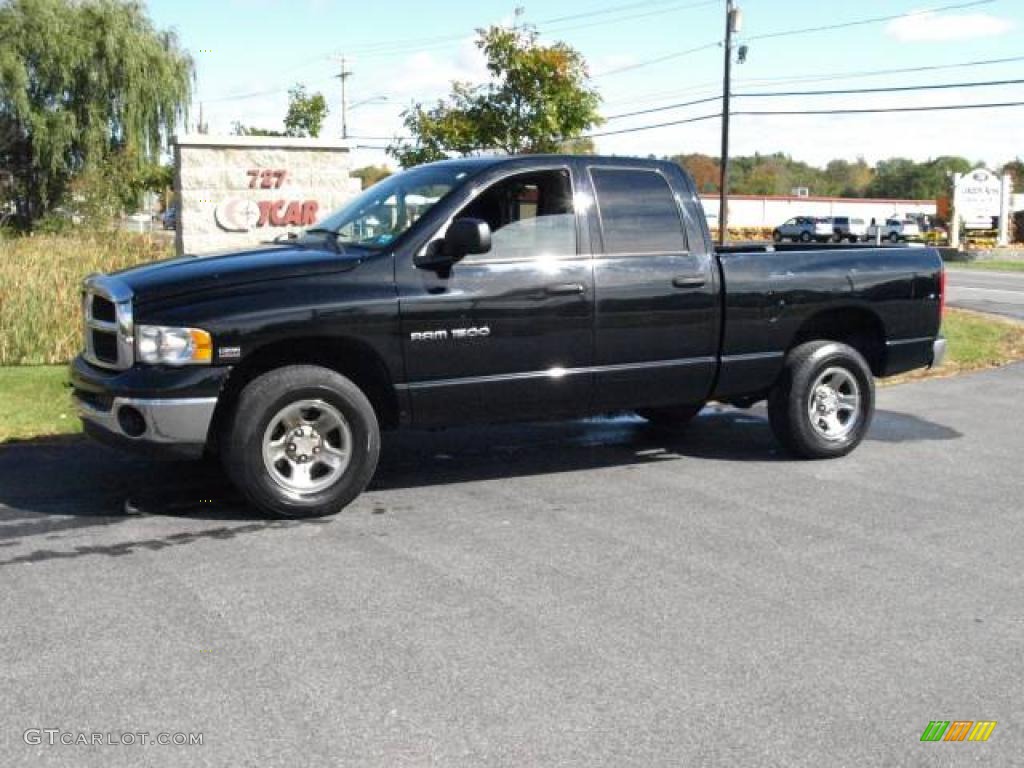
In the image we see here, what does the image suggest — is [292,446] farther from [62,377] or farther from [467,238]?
[62,377]

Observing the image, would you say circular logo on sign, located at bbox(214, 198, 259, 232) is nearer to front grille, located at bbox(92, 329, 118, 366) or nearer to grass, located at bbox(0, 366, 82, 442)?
grass, located at bbox(0, 366, 82, 442)

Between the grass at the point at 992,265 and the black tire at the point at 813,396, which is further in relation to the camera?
the grass at the point at 992,265

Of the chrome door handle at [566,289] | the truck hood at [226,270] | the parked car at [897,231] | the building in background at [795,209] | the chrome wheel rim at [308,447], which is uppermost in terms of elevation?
the building in background at [795,209]

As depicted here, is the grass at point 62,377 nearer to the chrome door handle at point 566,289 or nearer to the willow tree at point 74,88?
the chrome door handle at point 566,289

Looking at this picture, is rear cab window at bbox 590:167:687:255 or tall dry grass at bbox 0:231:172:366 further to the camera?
tall dry grass at bbox 0:231:172:366

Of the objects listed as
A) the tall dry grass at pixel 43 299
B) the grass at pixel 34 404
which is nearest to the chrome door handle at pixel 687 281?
the grass at pixel 34 404

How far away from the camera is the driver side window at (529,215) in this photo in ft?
22.4

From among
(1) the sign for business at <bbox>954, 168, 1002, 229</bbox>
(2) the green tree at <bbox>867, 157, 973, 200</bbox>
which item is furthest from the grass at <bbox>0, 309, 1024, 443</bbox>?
(2) the green tree at <bbox>867, 157, 973, 200</bbox>

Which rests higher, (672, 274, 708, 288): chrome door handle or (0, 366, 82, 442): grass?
(672, 274, 708, 288): chrome door handle

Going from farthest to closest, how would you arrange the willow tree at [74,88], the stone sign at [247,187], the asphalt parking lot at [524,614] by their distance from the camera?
the willow tree at [74,88], the stone sign at [247,187], the asphalt parking lot at [524,614]

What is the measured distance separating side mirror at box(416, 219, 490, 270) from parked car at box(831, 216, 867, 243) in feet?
196

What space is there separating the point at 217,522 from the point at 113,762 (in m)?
2.82

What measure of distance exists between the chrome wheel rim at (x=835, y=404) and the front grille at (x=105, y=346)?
465 centimetres

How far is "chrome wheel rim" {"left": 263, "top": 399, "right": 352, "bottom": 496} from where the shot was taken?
6.23 meters
